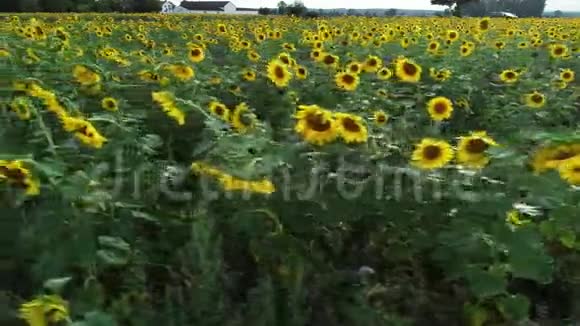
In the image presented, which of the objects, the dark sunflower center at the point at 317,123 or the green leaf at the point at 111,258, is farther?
the dark sunflower center at the point at 317,123

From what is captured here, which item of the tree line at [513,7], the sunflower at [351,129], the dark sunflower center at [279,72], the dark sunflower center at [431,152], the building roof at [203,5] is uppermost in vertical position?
the sunflower at [351,129]

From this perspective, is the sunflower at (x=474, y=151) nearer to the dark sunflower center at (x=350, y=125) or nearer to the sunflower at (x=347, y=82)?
the dark sunflower center at (x=350, y=125)

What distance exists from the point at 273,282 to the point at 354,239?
413 millimetres

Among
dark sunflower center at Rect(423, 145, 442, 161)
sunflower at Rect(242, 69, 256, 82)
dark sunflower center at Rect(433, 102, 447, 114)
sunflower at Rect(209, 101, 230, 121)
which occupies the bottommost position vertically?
sunflower at Rect(242, 69, 256, 82)

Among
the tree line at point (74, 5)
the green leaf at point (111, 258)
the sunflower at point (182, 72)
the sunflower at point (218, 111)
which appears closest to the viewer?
the green leaf at point (111, 258)

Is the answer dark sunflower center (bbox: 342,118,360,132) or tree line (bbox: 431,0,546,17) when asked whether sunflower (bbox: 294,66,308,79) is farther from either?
tree line (bbox: 431,0,546,17)

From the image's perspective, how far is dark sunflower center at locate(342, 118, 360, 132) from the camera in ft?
7.34

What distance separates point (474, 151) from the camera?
7.23 feet

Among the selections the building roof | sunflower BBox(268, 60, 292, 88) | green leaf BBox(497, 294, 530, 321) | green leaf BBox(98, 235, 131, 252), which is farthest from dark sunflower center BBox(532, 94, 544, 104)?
the building roof

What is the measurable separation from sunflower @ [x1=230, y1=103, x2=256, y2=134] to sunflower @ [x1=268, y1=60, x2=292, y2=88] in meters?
0.83

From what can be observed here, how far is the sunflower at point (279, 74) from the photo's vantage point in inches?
143

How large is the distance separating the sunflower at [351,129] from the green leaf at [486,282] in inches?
19.0

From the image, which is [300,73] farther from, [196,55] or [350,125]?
[350,125]

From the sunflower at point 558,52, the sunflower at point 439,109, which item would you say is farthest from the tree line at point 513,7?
the sunflower at point 439,109
